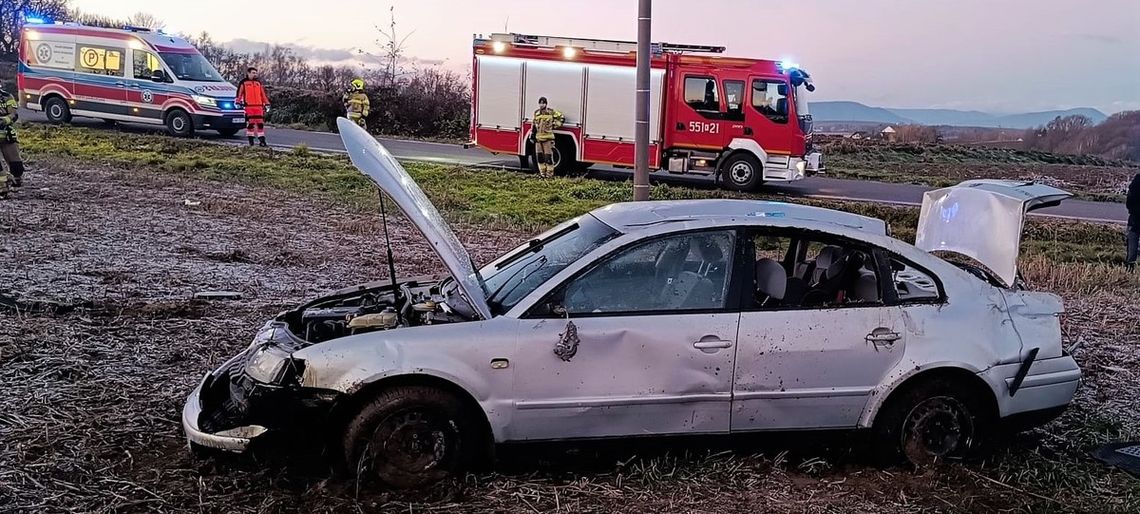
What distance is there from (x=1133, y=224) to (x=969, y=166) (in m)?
16.7

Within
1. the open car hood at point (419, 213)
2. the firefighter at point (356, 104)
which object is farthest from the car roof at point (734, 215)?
the firefighter at point (356, 104)

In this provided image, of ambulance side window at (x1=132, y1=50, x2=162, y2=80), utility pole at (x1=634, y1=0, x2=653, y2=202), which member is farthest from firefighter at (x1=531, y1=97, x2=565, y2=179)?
utility pole at (x1=634, y1=0, x2=653, y2=202)

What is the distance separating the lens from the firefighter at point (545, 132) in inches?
727

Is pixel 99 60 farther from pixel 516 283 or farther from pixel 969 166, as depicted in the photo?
pixel 969 166

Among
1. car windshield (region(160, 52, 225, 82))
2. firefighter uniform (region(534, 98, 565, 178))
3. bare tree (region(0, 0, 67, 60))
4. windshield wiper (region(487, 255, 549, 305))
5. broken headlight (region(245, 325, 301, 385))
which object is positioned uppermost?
bare tree (region(0, 0, 67, 60))

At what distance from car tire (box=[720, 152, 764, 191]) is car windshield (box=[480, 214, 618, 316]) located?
1310cm

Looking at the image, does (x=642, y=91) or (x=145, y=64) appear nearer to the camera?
(x=642, y=91)

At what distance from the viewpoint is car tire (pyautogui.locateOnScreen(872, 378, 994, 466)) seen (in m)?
4.39

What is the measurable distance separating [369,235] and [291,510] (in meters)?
7.55

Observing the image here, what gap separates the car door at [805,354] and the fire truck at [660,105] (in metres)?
13.0

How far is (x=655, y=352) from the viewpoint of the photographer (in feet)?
13.7

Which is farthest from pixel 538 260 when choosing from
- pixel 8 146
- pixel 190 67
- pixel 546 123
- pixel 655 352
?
pixel 190 67

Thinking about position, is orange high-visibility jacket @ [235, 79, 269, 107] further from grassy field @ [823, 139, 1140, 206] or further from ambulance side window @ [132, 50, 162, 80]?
grassy field @ [823, 139, 1140, 206]

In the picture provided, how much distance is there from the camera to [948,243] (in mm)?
5219
